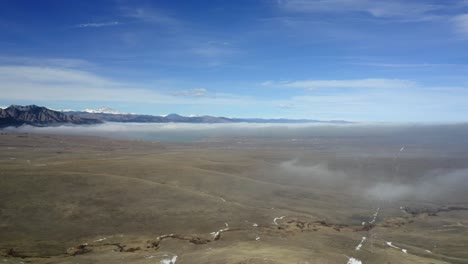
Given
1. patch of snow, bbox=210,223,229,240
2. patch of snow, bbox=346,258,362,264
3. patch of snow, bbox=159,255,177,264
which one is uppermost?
patch of snow, bbox=346,258,362,264

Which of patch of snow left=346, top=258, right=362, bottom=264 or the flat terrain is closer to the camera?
patch of snow left=346, top=258, right=362, bottom=264

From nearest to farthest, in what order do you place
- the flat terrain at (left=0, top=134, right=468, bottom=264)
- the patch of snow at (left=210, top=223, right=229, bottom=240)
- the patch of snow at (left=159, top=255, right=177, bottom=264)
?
1. the patch of snow at (left=159, top=255, right=177, bottom=264)
2. the flat terrain at (left=0, top=134, right=468, bottom=264)
3. the patch of snow at (left=210, top=223, right=229, bottom=240)

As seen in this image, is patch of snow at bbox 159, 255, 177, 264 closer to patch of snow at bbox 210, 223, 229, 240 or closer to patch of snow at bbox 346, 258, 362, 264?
patch of snow at bbox 210, 223, 229, 240

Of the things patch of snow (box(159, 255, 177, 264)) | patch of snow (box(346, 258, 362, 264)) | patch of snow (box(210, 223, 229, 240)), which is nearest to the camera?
patch of snow (box(159, 255, 177, 264))

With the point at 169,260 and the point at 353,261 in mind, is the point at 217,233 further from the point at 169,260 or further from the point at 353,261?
the point at 353,261

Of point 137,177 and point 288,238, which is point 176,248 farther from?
point 137,177

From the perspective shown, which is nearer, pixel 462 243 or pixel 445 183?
pixel 462 243

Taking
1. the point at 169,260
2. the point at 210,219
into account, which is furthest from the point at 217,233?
the point at 169,260

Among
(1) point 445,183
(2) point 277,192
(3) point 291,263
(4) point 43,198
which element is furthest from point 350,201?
(4) point 43,198

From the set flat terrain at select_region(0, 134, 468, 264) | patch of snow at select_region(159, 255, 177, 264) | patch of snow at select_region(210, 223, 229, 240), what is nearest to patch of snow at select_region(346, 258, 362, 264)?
flat terrain at select_region(0, 134, 468, 264)

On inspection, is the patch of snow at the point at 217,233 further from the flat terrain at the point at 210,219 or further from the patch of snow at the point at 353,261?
the patch of snow at the point at 353,261

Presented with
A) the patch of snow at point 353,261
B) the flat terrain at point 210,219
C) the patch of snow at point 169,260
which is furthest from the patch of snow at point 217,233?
the patch of snow at point 353,261
